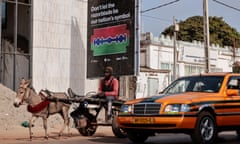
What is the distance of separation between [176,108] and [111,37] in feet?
52.1

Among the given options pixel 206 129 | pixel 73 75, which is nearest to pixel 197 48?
pixel 73 75

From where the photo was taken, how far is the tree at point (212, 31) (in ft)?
211

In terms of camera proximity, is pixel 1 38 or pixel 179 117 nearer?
pixel 179 117

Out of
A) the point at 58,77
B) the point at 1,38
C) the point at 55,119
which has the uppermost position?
the point at 1,38

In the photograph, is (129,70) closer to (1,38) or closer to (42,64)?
(42,64)

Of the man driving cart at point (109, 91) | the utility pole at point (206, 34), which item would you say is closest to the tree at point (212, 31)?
the utility pole at point (206, 34)

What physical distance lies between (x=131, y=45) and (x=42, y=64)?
538 cm

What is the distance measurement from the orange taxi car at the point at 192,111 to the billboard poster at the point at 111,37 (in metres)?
12.6

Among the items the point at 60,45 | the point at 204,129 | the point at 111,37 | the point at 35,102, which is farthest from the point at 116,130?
the point at 60,45

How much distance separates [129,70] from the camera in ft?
83.7

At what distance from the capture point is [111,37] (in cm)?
2684

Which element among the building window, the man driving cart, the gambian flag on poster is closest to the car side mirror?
the man driving cart

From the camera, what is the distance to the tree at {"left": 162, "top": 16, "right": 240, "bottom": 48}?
64.4m

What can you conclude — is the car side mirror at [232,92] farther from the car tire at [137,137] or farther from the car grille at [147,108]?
the car tire at [137,137]
